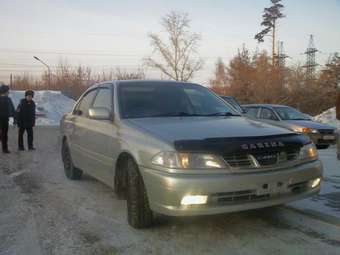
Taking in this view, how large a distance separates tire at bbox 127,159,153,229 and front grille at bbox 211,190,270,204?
0.77 meters

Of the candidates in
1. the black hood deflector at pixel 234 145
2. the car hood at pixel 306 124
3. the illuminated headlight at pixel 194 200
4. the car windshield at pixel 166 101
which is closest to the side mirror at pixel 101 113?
the car windshield at pixel 166 101

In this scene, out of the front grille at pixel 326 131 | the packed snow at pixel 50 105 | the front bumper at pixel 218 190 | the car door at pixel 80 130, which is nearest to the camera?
the front bumper at pixel 218 190

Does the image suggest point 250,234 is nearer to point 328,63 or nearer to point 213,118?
point 213,118

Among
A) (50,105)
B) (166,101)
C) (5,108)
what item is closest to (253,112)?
(5,108)

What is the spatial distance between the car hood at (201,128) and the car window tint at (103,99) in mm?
794

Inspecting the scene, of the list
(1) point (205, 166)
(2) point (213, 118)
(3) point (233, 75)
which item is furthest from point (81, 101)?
(3) point (233, 75)

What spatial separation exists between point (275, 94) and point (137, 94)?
30.7 metres

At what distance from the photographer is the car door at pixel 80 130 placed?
654 centimetres

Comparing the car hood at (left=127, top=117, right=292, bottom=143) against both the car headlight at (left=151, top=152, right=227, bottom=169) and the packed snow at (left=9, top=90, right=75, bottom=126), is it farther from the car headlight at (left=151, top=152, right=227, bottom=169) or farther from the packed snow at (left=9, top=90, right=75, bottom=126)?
the packed snow at (left=9, top=90, right=75, bottom=126)

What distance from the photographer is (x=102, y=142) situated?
18.5 feet

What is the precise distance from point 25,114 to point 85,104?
625cm

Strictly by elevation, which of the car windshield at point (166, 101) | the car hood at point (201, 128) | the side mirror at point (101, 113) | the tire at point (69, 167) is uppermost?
the car windshield at point (166, 101)

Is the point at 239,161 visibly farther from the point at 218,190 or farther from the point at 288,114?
the point at 288,114

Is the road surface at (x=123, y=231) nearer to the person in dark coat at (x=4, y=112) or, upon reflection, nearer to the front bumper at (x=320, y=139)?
the person in dark coat at (x=4, y=112)
